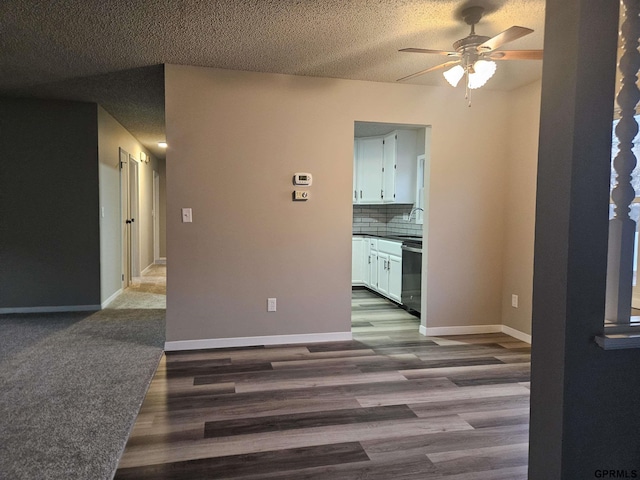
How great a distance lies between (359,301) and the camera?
5.80m

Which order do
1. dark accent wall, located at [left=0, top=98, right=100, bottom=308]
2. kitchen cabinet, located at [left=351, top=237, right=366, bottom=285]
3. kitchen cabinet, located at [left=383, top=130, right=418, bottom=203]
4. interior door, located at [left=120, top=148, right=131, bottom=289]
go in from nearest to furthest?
dark accent wall, located at [left=0, top=98, right=100, bottom=308]
kitchen cabinet, located at [left=383, top=130, right=418, bottom=203]
interior door, located at [left=120, top=148, right=131, bottom=289]
kitchen cabinet, located at [left=351, top=237, right=366, bottom=285]

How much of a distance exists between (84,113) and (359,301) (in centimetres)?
414

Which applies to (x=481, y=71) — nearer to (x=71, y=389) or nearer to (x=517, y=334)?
(x=517, y=334)

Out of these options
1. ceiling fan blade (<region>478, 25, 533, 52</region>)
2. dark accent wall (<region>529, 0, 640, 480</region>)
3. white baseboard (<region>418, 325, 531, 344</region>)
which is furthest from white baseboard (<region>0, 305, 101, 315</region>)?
dark accent wall (<region>529, 0, 640, 480</region>)

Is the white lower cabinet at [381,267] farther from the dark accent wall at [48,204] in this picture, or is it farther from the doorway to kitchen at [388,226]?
the dark accent wall at [48,204]

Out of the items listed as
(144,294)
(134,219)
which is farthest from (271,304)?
(134,219)

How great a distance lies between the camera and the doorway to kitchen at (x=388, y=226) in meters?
4.84

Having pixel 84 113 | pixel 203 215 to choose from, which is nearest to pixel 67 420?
pixel 203 215

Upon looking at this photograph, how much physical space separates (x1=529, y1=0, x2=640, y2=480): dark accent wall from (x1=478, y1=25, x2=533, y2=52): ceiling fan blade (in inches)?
35.9

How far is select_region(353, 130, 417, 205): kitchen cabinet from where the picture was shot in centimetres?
595

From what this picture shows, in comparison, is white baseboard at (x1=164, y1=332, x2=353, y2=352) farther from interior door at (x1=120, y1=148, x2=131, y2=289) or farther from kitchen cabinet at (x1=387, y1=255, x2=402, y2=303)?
interior door at (x1=120, y1=148, x2=131, y2=289)

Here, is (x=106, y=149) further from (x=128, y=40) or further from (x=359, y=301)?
(x=359, y=301)

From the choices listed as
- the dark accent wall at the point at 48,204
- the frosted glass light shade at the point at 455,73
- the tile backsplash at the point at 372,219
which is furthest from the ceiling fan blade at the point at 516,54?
the dark accent wall at the point at 48,204

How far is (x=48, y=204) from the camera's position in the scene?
491cm
